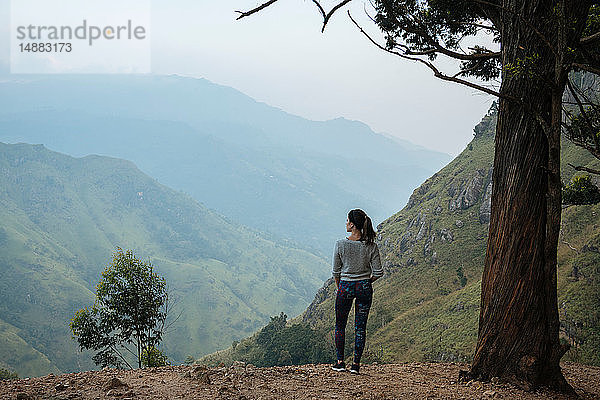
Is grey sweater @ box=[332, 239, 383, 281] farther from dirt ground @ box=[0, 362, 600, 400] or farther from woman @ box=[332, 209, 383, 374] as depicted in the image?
dirt ground @ box=[0, 362, 600, 400]

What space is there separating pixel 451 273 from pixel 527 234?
163ft

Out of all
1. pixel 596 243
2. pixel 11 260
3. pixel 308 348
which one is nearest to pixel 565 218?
pixel 596 243

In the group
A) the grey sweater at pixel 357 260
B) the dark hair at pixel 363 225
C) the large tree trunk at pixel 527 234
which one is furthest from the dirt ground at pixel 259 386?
the dark hair at pixel 363 225

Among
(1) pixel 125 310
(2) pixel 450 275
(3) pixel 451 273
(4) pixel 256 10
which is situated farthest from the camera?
(3) pixel 451 273

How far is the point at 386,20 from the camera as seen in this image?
878 centimetres

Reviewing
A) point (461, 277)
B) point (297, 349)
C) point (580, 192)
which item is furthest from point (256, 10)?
point (461, 277)

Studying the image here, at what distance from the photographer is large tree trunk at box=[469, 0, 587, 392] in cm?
556

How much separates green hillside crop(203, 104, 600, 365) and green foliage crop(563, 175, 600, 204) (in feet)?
29.5

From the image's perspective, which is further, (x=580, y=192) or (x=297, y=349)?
(x=297, y=349)

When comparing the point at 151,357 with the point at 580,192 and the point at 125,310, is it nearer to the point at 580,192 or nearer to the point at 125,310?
the point at 125,310

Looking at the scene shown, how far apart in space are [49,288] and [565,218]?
139456 millimetres

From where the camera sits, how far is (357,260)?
6094 millimetres

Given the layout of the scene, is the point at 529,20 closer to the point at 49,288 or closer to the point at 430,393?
the point at 430,393

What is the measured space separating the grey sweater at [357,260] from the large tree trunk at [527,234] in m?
1.50
